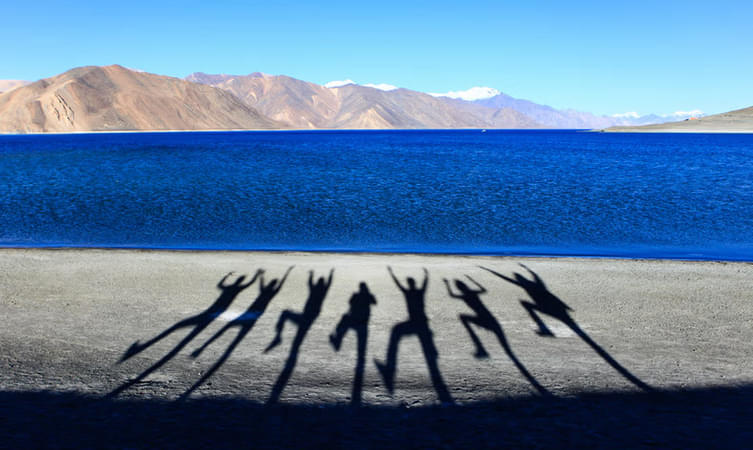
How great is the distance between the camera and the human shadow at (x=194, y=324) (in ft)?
19.7

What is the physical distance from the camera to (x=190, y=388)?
5.52m

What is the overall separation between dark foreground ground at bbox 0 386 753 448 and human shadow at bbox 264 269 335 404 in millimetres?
603

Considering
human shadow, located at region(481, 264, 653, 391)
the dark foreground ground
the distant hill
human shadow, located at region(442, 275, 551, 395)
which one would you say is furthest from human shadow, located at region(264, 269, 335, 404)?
the distant hill

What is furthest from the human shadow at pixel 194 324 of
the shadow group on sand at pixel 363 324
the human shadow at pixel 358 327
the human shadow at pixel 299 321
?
the human shadow at pixel 358 327

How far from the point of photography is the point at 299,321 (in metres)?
8.02

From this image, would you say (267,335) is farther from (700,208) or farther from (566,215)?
(700,208)

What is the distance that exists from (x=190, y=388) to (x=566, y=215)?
771 inches

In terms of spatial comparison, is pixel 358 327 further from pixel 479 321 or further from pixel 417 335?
pixel 479 321

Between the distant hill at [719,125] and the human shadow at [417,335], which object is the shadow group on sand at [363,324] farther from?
the distant hill at [719,125]

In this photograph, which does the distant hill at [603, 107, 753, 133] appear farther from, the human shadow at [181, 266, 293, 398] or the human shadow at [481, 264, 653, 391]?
the human shadow at [181, 266, 293, 398]

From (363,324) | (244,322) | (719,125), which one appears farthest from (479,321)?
(719,125)

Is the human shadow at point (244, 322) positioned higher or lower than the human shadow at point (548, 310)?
higher

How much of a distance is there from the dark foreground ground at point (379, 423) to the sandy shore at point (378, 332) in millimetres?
219

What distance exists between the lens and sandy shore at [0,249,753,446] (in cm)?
563
